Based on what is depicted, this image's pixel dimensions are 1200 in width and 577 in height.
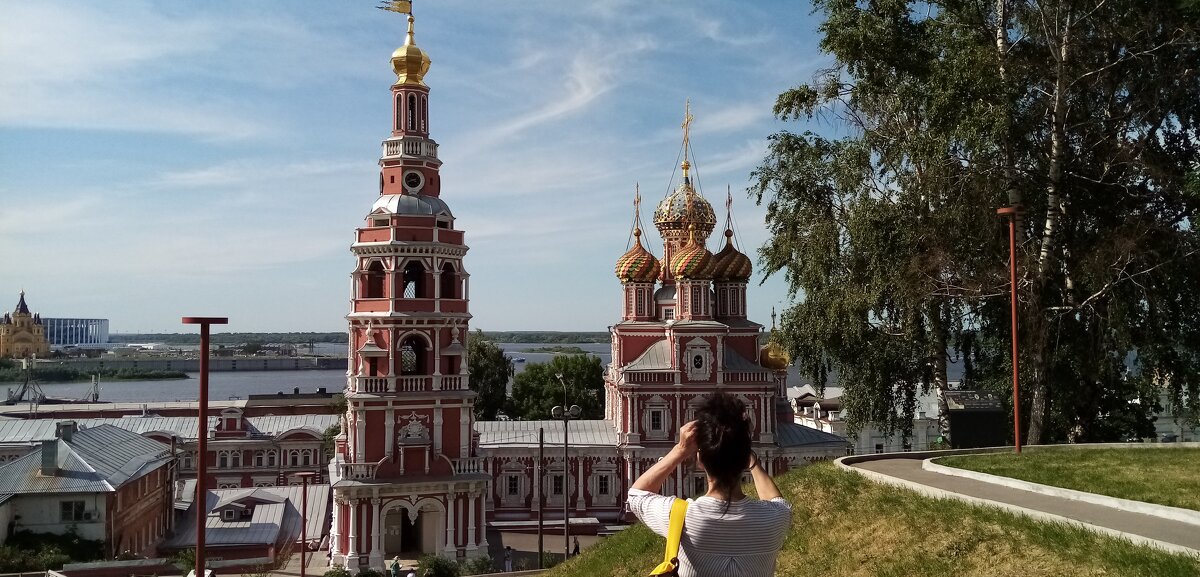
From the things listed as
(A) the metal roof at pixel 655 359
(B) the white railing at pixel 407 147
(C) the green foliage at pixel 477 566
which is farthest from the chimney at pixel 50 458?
(A) the metal roof at pixel 655 359

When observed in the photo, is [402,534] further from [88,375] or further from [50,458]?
[88,375]

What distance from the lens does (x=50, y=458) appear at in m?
23.3

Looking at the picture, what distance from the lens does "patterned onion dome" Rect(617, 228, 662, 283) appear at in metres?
31.0

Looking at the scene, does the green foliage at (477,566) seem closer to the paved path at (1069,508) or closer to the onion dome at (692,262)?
the paved path at (1069,508)

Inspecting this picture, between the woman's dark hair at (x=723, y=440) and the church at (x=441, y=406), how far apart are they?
1467cm

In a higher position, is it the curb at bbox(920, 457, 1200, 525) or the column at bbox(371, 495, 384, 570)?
the curb at bbox(920, 457, 1200, 525)

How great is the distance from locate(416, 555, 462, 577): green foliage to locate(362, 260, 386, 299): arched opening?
6.92 m

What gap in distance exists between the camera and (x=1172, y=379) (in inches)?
644

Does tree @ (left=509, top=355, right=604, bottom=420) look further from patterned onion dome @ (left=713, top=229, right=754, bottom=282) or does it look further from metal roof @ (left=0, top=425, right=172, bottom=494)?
metal roof @ (left=0, top=425, right=172, bottom=494)

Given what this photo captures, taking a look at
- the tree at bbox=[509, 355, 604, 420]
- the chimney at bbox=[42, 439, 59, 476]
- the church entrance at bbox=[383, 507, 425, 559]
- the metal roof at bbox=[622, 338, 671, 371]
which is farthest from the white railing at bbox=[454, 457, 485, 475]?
the tree at bbox=[509, 355, 604, 420]

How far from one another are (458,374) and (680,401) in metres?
8.32

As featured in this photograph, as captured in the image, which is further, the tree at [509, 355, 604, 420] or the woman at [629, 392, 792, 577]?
the tree at [509, 355, 604, 420]

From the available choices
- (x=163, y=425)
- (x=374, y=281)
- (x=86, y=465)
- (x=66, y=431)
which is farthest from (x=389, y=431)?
(x=163, y=425)

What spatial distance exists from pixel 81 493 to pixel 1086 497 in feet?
77.8
